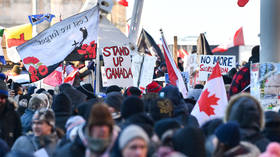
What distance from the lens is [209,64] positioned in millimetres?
16047

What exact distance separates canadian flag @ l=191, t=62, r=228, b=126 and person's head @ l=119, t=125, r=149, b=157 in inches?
154

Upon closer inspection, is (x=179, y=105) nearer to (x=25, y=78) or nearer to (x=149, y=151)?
(x=149, y=151)

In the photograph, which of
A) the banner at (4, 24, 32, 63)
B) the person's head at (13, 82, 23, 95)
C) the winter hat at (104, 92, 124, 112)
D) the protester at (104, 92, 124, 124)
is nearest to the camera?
the protester at (104, 92, 124, 124)

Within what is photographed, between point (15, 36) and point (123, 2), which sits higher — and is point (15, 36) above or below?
below

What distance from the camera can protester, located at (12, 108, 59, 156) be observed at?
7.04m

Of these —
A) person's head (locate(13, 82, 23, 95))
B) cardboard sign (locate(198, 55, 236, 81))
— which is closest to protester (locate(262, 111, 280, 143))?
person's head (locate(13, 82, 23, 95))

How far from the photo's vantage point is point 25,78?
1614 cm

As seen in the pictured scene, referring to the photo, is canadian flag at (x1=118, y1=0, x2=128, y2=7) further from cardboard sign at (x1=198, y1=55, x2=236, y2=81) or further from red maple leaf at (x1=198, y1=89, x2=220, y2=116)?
red maple leaf at (x1=198, y1=89, x2=220, y2=116)

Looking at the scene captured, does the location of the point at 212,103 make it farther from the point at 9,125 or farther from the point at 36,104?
the point at 9,125

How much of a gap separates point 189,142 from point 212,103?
3.76m

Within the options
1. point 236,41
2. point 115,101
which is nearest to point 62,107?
point 115,101

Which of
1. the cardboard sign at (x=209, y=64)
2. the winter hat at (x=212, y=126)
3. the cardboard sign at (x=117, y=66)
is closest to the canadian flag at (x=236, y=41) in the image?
the cardboard sign at (x=209, y=64)

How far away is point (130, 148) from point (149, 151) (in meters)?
0.30

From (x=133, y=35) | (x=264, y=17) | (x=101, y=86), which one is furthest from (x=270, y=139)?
(x=133, y=35)
